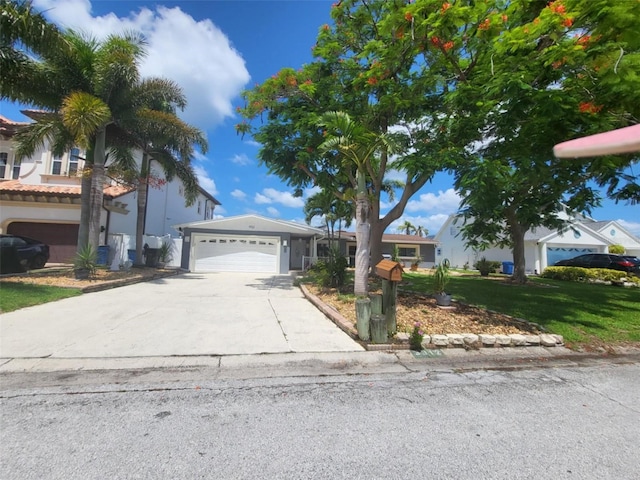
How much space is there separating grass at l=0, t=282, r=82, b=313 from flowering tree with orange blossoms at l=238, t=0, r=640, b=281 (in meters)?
7.16

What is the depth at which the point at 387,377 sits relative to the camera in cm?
434

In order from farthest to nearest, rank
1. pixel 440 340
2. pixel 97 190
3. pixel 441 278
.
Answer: pixel 97 190 → pixel 441 278 → pixel 440 340

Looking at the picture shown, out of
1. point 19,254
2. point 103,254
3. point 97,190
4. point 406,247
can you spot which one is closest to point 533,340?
point 97,190

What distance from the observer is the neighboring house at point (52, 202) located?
650 inches

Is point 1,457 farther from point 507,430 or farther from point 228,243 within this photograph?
point 228,243

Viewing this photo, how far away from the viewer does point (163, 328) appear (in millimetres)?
6305

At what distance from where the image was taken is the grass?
289 inches

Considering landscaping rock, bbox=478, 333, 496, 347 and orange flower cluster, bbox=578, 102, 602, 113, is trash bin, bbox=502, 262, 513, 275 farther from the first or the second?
landscaping rock, bbox=478, 333, 496, 347

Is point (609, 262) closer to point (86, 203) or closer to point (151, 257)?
point (151, 257)

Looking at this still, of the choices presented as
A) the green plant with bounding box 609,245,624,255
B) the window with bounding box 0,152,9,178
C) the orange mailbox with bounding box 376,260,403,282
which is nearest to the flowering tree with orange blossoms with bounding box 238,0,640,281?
the orange mailbox with bounding box 376,260,403,282

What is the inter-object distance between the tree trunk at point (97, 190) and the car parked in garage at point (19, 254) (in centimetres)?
289

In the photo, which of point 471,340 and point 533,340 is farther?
point 533,340

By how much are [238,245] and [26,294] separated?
40.5 feet

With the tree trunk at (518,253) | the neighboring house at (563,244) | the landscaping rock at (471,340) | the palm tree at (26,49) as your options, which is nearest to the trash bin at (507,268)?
the neighboring house at (563,244)
